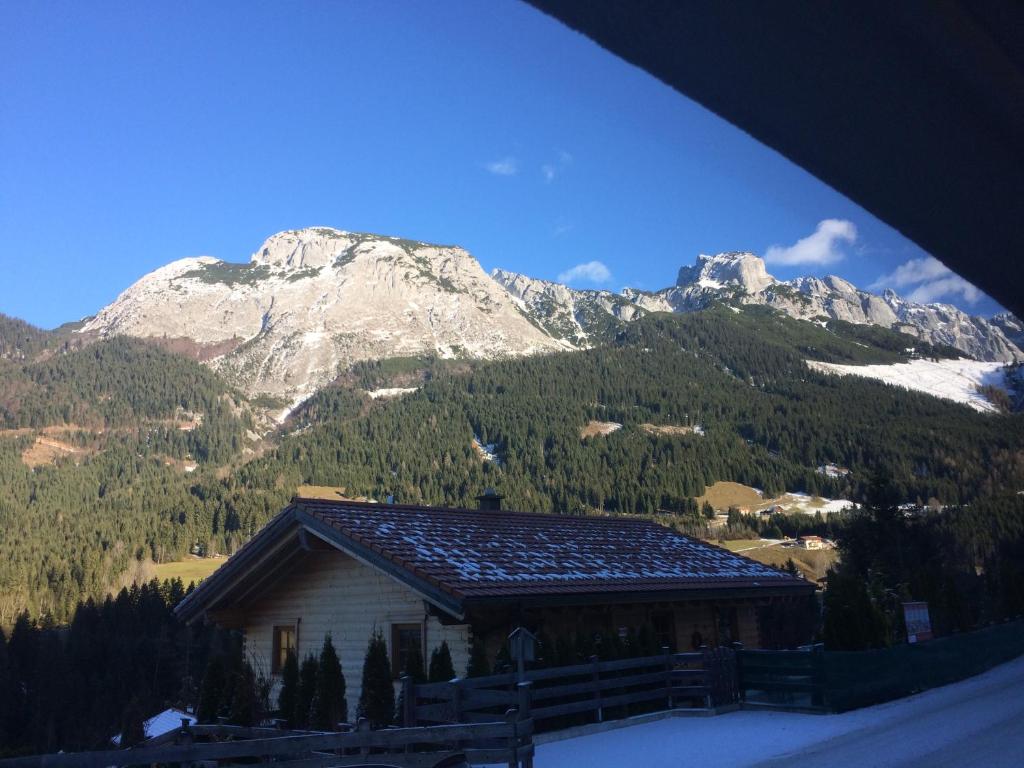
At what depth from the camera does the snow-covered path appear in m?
9.30

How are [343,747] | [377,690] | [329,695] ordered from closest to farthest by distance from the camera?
1. [343,747]
2. [329,695]
3. [377,690]

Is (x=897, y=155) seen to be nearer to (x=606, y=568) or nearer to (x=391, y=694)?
(x=391, y=694)

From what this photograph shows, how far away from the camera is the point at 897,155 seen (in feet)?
6.16

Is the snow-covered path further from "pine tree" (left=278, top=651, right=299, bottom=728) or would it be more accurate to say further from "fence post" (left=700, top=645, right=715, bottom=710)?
"pine tree" (left=278, top=651, right=299, bottom=728)

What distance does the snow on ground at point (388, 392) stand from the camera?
579ft

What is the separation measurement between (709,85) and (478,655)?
11.7m

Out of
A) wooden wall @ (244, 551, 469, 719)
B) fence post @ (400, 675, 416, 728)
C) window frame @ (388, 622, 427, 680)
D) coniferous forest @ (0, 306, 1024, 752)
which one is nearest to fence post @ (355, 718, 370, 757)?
fence post @ (400, 675, 416, 728)

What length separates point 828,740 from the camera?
10750 millimetres

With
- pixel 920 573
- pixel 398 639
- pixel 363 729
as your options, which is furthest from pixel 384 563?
pixel 920 573

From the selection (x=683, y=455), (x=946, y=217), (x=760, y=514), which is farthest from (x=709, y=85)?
(x=683, y=455)

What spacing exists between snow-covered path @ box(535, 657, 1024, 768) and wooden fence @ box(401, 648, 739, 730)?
50cm

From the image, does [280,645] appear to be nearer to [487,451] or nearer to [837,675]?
[837,675]

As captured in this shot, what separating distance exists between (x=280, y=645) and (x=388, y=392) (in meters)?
165

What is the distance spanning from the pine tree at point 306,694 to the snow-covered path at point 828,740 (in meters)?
4.09
